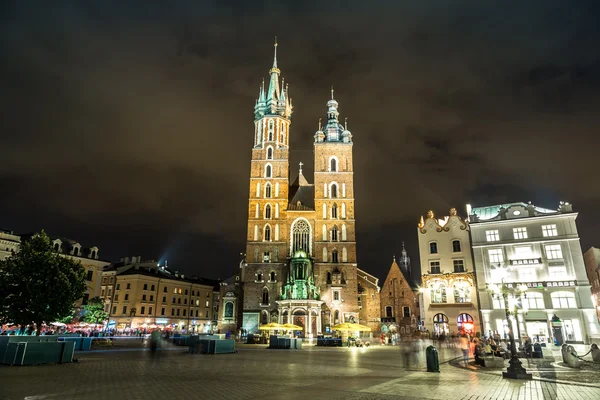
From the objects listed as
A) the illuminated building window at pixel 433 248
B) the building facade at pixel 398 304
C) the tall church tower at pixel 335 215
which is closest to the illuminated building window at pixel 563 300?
the illuminated building window at pixel 433 248

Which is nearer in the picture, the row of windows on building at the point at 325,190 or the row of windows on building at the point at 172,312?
the row of windows on building at the point at 325,190

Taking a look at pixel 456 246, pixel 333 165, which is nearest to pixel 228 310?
pixel 333 165

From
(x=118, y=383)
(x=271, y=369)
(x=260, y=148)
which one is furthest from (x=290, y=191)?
(x=118, y=383)

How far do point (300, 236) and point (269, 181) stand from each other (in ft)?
34.3

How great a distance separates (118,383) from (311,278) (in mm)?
44591

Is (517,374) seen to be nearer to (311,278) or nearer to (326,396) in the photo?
(326,396)

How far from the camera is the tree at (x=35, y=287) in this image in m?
29.2

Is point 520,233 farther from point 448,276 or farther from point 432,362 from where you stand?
point 432,362

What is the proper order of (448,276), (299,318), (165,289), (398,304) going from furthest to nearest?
(165,289) < (398,304) < (299,318) < (448,276)

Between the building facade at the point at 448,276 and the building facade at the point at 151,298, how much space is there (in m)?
44.4

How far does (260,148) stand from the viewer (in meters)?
65.1

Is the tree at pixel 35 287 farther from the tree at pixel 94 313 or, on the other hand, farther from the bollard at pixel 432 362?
the bollard at pixel 432 362

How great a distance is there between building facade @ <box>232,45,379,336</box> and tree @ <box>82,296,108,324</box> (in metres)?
19.1

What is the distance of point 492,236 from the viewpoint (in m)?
44.8
